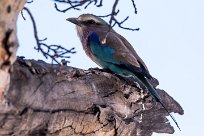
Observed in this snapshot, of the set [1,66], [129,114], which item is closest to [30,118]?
[1,66]

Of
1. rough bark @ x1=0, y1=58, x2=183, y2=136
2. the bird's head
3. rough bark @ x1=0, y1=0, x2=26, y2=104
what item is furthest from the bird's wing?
rough bark @ x1=0, y1=0, x2=26, y2=104

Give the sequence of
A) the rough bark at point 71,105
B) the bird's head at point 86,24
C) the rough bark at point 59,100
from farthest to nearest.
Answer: the bird's head at point 86,24 < the rough bark at point 71,105 < the rough bark at point 59,100

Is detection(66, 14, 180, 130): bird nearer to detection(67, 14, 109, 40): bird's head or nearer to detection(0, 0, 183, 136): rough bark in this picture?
detection(67, 14, 109, 40): bird's head

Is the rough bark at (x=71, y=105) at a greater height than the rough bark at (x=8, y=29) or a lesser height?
lesser

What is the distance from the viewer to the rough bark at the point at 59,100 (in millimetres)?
2713

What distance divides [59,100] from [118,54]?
238cm

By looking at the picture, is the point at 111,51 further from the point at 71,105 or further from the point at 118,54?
the point at 71,105

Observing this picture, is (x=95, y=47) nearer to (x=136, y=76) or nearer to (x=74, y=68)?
(x=136, y=76)

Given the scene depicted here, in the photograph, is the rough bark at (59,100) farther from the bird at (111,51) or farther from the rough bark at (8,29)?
the bird at (111,51)

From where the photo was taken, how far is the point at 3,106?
2953 mm

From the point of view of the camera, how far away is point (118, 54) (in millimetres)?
5676

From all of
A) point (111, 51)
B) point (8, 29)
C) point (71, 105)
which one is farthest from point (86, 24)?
point (8, 29)

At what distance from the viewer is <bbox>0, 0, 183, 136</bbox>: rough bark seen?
2713 mm

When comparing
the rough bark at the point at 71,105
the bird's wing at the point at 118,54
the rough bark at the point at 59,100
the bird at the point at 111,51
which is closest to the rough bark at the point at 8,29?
the rough bark at the point at 59,100
